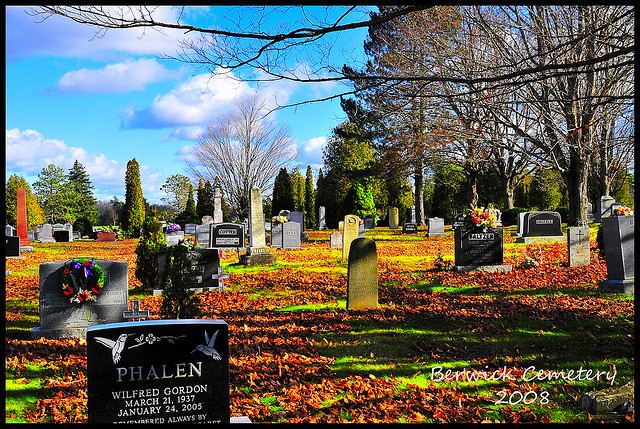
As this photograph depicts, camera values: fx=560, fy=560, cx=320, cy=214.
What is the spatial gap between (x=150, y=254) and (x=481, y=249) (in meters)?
8.16

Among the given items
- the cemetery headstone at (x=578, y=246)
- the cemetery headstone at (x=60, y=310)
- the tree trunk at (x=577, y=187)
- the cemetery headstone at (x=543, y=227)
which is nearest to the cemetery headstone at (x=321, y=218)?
the cemetery headstone at (x=543, y=227)

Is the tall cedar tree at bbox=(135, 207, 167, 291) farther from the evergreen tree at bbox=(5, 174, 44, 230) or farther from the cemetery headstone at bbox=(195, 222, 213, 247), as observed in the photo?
the evergreen tree at bbox=(5, 174, 44, 230)

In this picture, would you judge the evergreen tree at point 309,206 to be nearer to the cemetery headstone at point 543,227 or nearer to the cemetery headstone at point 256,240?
the cemetery headstone at point 543,227

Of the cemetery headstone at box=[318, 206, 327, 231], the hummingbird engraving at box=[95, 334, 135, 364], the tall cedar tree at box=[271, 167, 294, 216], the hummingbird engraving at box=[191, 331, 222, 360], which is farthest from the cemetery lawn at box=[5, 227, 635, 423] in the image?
the tall cedar tree at box=[271, 167, 294, 216]

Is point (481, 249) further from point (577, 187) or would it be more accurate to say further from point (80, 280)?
point (577, 187)

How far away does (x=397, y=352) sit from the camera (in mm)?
7086

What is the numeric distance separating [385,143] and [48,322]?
28994 mm

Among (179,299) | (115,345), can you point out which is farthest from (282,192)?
(115,345)

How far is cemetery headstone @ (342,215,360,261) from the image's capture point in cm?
1833

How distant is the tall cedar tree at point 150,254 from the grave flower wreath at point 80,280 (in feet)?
13.5

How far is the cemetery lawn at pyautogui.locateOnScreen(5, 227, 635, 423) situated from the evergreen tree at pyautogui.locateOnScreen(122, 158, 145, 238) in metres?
29.3

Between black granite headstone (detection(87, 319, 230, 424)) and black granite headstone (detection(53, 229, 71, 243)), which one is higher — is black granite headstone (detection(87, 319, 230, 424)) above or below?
below

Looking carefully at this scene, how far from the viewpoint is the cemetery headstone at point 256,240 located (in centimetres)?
1777

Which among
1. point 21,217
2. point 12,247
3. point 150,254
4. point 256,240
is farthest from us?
point 21,217
